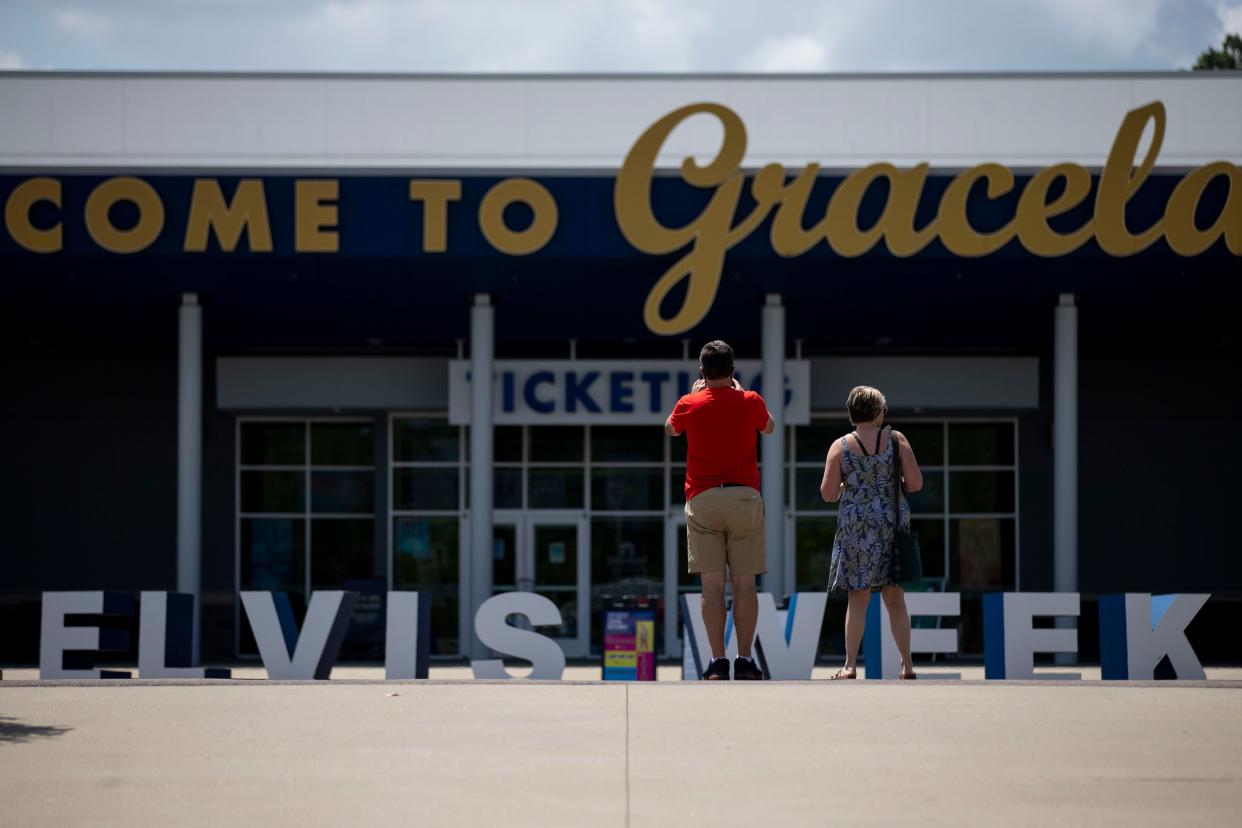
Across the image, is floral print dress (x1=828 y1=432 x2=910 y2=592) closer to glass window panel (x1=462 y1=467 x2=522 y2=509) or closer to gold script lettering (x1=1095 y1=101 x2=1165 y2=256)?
gold script lettering (x1=1095 y1=101 x2=1165 y2=256)

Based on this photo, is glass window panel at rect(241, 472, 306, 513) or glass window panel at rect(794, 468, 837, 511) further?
glass window panel at rect(241, 472, 306, 513)

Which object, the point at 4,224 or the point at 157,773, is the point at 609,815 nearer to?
the point at 157,773

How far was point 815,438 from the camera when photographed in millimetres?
24500

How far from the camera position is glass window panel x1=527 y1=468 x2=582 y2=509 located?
79.2 feet

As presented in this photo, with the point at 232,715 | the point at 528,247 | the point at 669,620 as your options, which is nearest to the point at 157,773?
the point at 232,715

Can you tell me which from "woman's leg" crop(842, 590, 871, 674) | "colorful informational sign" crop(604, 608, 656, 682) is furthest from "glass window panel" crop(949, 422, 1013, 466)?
"woman's leg" crop(842, 590, 871, 674)

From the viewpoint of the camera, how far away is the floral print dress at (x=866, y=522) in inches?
347

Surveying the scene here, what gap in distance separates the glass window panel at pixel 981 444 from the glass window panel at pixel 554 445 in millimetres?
5782

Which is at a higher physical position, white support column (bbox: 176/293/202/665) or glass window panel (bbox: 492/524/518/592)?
white support column (bbox: 176/293/202/665)

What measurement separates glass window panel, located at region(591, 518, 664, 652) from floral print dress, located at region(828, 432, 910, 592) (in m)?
15.0

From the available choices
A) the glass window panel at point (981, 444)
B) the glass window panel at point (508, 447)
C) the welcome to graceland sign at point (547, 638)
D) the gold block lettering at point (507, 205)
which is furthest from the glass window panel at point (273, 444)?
the welcome to graceland sign at point (547, 638)

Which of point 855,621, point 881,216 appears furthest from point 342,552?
point 855,621

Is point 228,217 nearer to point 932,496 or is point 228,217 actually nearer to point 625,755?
point 932,496

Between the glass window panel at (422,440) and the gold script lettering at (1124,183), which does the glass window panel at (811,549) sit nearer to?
the glass window panel at (422,440)
